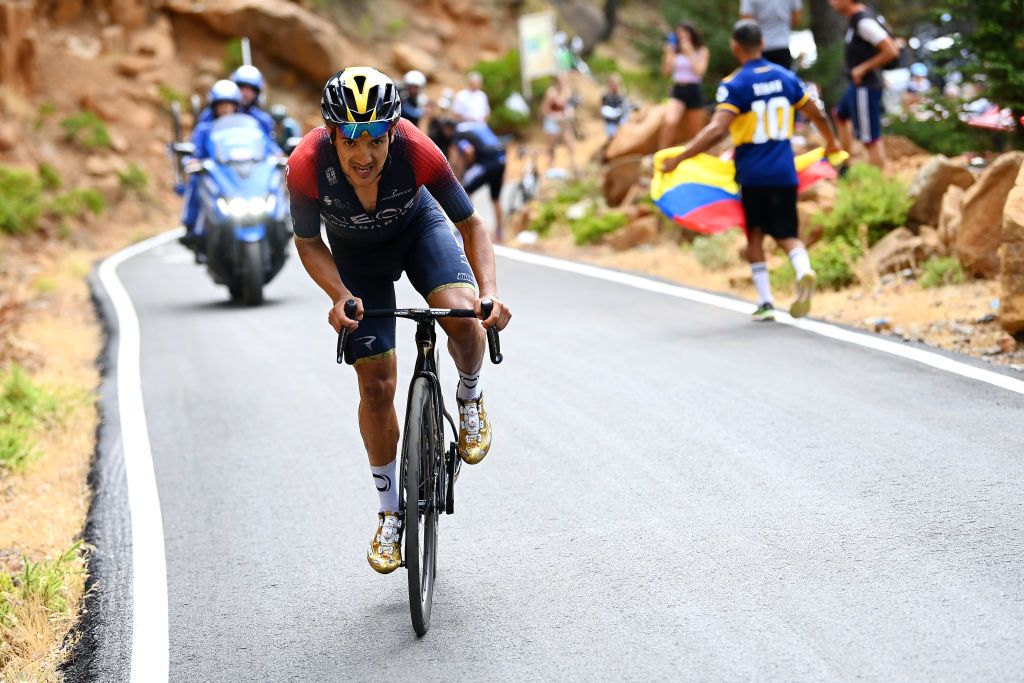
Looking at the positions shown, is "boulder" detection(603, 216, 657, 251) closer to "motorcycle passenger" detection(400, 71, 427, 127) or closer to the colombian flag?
"motorcycle passenger" detection(400, 71, 427, 127)

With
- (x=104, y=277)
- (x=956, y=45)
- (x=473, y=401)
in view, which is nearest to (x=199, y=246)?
(x=104, y=277)

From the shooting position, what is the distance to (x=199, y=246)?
15000mm

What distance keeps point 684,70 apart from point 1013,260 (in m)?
8.58

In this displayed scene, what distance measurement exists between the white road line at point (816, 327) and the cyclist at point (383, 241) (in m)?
3.74

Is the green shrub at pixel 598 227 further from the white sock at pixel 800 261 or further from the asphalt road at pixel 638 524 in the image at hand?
the asphalt road at pixel 638 524

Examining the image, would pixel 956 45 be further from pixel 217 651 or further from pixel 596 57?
pixel 596 57

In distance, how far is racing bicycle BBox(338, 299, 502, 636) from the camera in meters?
4.85

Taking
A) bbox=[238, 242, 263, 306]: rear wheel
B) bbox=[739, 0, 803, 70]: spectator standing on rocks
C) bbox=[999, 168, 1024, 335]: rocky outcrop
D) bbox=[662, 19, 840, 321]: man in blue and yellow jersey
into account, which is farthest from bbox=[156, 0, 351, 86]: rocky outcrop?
bbox=[999, 168, 1024, 335]: rocky outcrop

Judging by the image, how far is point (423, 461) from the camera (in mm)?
5074

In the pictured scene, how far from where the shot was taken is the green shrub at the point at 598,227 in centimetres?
1745

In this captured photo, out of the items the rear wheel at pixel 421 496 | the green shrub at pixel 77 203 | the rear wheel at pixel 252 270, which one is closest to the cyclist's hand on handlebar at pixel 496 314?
the rear wheel at pixel 421 496

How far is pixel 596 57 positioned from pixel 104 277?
33.0 metres

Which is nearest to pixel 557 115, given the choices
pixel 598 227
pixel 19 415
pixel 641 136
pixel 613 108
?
pixel 613 108

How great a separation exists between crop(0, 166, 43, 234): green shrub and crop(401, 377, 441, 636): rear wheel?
62.2 ft
